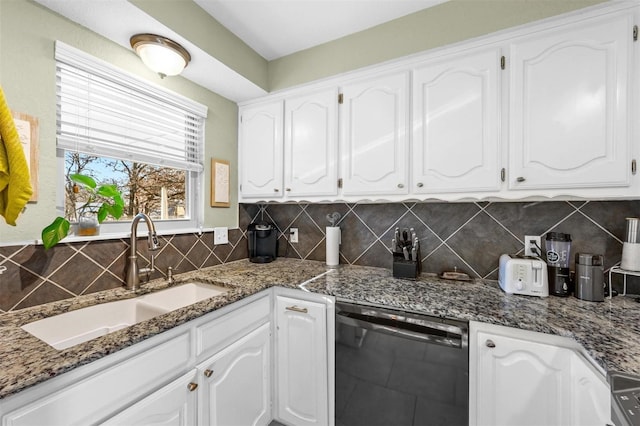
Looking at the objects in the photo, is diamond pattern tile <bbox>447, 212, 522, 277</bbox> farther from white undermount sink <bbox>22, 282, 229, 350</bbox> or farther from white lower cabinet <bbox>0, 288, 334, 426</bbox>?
white undermount sink <bbox>22, 282, 229, 350</bbox>

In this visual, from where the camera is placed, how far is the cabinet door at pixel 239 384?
46.1 inches

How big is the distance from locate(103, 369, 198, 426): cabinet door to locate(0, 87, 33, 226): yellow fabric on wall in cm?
73

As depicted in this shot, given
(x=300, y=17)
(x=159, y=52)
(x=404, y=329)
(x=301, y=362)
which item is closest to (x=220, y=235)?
(x=301, y=362)

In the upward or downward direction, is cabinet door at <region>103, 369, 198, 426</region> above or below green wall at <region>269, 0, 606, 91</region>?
below

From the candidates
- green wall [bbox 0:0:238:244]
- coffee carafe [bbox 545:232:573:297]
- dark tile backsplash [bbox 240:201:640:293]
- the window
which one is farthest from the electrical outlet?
green wall [bbox 0:0:238:244]

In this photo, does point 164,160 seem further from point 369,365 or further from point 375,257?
point 369,365

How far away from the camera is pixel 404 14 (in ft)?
5.24

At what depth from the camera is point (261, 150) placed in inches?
79.8

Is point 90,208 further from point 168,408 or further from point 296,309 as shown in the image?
point 296,309

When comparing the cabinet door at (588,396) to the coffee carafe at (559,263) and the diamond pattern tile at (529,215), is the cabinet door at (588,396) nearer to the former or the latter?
the coffee carafe at (559,263)

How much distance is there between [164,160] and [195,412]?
1371mm

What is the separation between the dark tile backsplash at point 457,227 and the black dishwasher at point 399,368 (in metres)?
0.66

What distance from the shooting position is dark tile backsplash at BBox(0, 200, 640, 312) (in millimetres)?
1160

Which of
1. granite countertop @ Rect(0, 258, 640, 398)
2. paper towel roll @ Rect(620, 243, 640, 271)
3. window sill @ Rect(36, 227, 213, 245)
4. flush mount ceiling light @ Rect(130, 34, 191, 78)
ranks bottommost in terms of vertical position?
granite countertop @ Rect(0, 258, 640, 398)
